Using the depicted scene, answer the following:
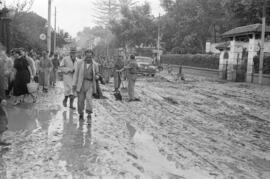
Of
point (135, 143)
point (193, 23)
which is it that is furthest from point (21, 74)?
point (193, 23)

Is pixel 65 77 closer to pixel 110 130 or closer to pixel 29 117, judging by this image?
pixel 29 117

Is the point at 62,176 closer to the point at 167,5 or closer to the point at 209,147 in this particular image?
the point at 209,147

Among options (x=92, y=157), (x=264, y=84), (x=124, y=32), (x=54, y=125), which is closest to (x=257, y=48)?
(x=264, y=84)

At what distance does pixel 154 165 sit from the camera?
21.4 ft

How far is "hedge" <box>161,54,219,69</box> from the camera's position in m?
40.2

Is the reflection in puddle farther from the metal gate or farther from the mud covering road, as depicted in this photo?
the metal gate

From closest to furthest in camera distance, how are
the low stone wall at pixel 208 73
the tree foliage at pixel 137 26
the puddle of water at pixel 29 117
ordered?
the puddle of water at pixel 29 117 < the low stone wall at pixel 208 73 < the tree foliage at pixel 137 26

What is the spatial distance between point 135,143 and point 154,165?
1.54 metres

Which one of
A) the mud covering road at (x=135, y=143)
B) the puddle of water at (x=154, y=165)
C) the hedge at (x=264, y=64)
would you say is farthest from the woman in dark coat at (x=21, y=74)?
the hedge at (x=264, y=64)

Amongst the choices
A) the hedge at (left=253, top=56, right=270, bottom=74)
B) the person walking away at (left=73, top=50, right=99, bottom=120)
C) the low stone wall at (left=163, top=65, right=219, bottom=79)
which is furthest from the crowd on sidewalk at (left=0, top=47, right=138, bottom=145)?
the low stone wall at (left=163, top=65, right=219, bottom=79)

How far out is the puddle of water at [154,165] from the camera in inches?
237

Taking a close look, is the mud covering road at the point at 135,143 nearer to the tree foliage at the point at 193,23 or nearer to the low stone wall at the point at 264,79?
the low stone wall at the point at 264,79

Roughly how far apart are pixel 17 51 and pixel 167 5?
51361mm

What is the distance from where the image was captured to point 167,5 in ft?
203
